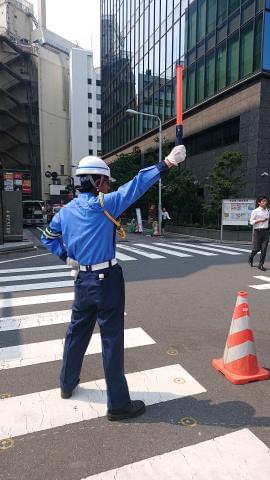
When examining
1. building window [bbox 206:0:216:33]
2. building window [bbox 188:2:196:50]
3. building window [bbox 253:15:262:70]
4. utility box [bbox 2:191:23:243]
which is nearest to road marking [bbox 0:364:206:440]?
utility box [bbox 2:191:23:243]

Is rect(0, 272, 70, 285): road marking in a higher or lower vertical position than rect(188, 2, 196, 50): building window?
lower

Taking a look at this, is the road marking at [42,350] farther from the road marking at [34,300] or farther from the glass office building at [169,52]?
the glass office building at [169,52]

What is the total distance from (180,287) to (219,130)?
21070mm

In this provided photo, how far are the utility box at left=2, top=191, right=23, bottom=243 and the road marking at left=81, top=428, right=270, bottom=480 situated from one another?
54.5 feet

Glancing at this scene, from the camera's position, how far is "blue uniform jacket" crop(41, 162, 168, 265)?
297 cm

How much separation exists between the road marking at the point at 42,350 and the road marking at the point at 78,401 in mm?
794

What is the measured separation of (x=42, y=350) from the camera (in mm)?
4578

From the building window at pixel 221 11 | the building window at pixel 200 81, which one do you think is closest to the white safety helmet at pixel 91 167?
the building window at pixel 221 11

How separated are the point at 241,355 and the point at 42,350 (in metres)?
2.33


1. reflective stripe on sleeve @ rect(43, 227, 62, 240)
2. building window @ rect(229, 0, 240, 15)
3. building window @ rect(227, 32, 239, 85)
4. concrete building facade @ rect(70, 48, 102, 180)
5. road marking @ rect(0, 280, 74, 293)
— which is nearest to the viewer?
reflective stripe on sleeve @ rect(43, 227, 62, 240)

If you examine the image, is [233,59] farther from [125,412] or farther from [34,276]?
[125,412]

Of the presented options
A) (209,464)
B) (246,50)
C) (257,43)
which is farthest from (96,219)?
(246,50)

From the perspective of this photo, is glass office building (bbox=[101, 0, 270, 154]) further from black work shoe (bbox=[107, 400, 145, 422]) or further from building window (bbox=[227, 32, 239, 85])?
black work shoe (bbox=[107, 400, 145, 422])

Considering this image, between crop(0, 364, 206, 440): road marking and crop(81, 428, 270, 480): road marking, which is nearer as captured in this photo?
crop(81, 428, 270, 480): road marking
